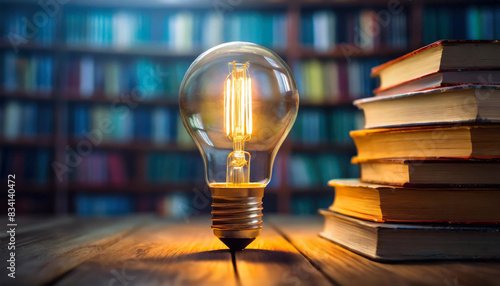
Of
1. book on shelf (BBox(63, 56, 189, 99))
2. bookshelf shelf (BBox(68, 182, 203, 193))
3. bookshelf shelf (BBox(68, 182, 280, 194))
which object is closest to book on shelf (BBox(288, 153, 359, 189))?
bookshelf shelf (BBox(68, 182, 280, 194))

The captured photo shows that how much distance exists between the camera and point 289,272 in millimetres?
542

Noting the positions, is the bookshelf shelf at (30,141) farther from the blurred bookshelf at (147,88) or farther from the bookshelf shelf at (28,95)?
the bookshelf shelf at (28,95)

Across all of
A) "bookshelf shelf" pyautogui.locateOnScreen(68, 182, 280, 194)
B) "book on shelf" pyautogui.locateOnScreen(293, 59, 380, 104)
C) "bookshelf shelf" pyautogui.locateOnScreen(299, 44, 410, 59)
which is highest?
"bookshelf shelf" pyautogui.locateOnScreen(299, 44, 410, 59)

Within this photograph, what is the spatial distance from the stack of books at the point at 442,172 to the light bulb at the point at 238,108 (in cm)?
19

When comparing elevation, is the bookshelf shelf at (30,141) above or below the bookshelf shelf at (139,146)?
above

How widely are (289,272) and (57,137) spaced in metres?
2.30

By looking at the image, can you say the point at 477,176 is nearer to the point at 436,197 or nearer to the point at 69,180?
the point at 436,197

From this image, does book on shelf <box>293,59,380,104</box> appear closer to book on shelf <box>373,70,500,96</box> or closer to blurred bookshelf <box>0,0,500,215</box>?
blurred bookshelf <box>0,0,500,215</box>

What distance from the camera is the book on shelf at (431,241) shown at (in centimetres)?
63

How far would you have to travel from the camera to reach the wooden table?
506 mm

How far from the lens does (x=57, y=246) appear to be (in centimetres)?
73

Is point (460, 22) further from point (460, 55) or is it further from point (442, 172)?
point (442, 172)

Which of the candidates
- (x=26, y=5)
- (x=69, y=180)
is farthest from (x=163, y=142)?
(x=26, y=5)

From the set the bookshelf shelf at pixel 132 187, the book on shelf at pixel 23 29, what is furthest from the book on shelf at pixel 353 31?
the book on shelf at pixel 23 29
